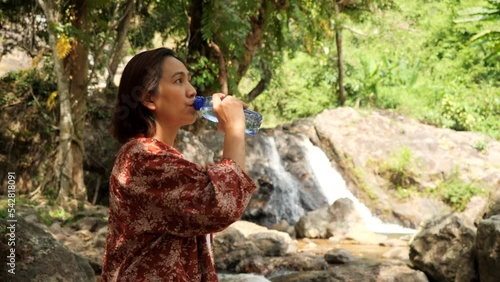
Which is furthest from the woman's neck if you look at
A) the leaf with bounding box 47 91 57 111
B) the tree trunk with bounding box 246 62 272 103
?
the tree trunk with bounding box 246 62 272 103

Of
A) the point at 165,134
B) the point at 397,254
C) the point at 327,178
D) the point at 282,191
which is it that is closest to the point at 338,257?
the point at 397,254

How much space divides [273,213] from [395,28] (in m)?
9.38

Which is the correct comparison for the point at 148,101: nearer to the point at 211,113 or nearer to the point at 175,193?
the point at 211,113

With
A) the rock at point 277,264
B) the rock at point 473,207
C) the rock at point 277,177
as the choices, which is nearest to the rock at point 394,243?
the rock at point 277,264

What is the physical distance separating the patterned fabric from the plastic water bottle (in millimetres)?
149

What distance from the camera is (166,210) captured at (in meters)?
1.38

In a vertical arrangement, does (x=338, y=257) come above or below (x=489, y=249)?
below

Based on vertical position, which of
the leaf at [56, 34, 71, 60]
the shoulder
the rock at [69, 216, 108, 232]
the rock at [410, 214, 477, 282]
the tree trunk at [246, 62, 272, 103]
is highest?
the tree trunk at [246, 62, 272, 103]

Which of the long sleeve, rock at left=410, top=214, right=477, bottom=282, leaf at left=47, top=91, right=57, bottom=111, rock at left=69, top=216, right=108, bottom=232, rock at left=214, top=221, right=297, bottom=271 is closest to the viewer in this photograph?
the long sleeve

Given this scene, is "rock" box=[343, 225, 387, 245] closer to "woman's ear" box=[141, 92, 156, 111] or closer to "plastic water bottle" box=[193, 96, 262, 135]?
"plastic water bottle" box=[193, 96, 262, 135]

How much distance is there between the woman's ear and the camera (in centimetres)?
157

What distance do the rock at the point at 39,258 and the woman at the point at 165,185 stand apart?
163cm

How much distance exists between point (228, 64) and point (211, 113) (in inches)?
292

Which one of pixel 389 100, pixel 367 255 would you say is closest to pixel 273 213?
pixel 367 255
